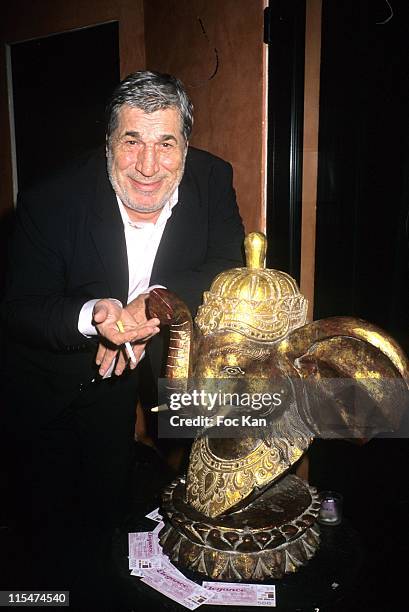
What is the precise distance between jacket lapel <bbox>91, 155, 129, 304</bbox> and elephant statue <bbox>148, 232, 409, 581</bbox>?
1.48 ft

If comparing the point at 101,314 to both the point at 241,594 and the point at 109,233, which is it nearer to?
the point at 109,233

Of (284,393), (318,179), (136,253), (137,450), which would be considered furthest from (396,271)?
(137,450)

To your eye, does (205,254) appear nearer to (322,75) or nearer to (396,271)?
(396,271)

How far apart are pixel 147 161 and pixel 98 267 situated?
1.31 feet

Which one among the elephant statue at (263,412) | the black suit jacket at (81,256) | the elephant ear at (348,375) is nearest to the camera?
the elephant ear at (348,375)

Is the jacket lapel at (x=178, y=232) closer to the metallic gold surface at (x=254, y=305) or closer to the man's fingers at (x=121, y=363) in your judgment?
the man's fingers at (x=121, y=363)

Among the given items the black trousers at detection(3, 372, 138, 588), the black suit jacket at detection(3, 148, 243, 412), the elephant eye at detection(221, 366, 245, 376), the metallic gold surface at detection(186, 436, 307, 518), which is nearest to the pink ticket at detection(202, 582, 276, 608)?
the metallic gold surface at detection(186, 436, 307, 518)

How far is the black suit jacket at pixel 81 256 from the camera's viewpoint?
1486 millimetres

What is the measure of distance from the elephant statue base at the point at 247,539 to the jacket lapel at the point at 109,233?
70cm

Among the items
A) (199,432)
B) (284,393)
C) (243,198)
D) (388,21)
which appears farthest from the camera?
(243,198)

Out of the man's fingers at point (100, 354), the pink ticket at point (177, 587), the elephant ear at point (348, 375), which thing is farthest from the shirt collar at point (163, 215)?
the pink ticket at point (177, 587)

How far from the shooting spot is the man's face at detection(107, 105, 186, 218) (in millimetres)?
1308

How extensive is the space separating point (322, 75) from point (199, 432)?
1.30 m

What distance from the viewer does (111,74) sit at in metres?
2.79
